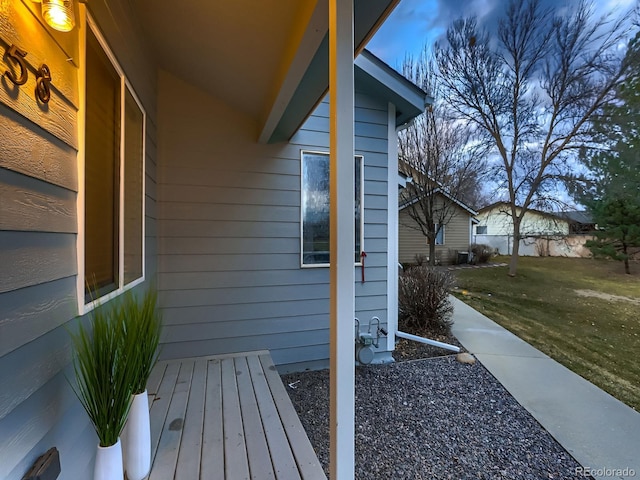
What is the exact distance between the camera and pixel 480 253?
1350 cm

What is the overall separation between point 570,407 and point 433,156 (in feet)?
26.5

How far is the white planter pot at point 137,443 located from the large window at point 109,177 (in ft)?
1.90

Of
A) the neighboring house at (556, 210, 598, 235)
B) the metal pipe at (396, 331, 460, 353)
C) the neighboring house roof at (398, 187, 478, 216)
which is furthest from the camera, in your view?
the neighboring house roof at (398, 187, 478, 216)

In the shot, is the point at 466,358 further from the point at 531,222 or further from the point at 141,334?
the point at 531,222

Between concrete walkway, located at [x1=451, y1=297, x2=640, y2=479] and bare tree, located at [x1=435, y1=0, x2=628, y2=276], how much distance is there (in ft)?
15.3

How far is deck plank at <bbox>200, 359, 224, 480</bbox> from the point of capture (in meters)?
1.47

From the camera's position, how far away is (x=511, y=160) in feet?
32.4

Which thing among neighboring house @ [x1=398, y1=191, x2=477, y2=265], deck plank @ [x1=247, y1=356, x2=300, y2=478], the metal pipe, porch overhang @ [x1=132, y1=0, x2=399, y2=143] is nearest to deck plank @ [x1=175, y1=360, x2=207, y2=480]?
deck plank @ [x1=247, y1=356, x2=300, y2=478]

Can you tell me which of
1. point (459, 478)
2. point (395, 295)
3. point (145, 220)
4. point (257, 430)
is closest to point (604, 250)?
point (395, 295)

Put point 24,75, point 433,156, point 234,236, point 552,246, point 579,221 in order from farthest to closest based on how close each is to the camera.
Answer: point 552,246 → point 433,156 → point 579,221 → point 234,236 → point 24,75

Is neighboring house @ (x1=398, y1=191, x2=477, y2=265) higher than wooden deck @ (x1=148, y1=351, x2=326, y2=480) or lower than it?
higher

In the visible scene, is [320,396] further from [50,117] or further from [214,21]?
[214,21]

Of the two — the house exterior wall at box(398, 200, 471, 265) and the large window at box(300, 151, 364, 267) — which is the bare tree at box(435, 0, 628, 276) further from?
the large window at box(300, 151, 364, 267)

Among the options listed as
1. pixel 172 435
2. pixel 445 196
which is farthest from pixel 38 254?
pixel 445 196
